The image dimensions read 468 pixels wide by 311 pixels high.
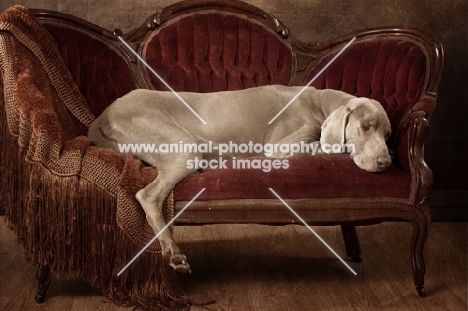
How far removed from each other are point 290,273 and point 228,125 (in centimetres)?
73

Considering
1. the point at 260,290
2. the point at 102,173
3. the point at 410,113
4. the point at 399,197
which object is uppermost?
the point at 102,173

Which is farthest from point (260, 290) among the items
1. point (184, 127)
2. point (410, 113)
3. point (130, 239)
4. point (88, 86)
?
point (88, 86)

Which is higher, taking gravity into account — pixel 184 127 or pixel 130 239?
pixel 184 127

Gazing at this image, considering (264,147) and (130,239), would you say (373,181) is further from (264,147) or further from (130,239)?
(130,239)

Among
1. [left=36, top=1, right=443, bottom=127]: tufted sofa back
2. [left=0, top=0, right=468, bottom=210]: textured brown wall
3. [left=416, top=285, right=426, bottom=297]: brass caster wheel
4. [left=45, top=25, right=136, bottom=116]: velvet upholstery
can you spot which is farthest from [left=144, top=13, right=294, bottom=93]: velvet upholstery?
[left=416, top=285, right=426, bottom=297]: brass caster wheel

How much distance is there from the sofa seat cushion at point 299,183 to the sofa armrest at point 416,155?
38 millimetres

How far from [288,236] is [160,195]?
1.22 metres

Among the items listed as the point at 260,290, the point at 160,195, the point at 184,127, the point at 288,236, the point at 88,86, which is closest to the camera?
the point at 160,195

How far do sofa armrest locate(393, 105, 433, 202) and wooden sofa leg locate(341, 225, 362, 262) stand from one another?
1.73 ft

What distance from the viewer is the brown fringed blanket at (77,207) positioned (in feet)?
8.40

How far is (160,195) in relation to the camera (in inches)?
100

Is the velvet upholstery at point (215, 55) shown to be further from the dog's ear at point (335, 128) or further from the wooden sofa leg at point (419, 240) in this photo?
the wooden sofa leg at point (419, 240)

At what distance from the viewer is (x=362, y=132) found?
282 cm

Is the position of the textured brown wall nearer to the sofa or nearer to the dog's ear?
the sofa
